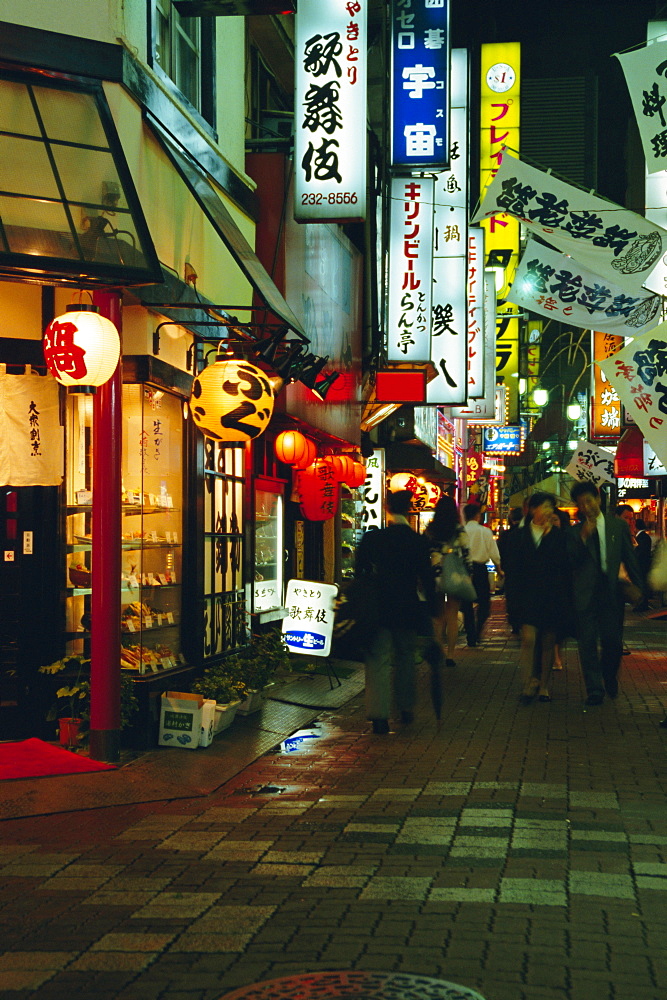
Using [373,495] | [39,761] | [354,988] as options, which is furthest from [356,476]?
[354,988]

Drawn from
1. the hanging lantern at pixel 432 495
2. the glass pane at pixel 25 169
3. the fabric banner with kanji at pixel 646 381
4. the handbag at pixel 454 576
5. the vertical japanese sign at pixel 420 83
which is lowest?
the handbag at pixel 454 576

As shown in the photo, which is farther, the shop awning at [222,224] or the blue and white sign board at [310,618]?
the blue and white sign board at [310,618]

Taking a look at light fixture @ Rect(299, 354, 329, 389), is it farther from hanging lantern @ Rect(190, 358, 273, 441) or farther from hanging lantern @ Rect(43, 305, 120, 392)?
hanging lantern @ Rect(43, 305, 120, 392)

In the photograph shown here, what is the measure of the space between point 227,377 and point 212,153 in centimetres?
310

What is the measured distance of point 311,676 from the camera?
15.8 metres

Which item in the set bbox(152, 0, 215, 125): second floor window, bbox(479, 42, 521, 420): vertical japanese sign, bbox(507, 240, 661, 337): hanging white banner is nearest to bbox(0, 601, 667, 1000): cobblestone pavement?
bbox(507, 240, 661, 337): hanging white banner

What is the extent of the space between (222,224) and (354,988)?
26.5 ft

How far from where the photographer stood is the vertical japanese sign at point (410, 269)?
1992 centimetres

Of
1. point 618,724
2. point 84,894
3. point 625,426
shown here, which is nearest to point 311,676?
point 618,724

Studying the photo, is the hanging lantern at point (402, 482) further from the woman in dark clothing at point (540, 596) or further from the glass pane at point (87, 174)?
the glass pane at point (87, 174)

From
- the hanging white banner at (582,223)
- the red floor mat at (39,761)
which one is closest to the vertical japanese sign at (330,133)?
the hanging white banner at (582,223)

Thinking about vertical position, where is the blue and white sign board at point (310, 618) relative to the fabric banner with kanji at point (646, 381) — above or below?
below

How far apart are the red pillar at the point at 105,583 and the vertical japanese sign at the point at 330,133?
15.6 feet

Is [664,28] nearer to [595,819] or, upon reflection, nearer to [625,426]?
[625,426]
